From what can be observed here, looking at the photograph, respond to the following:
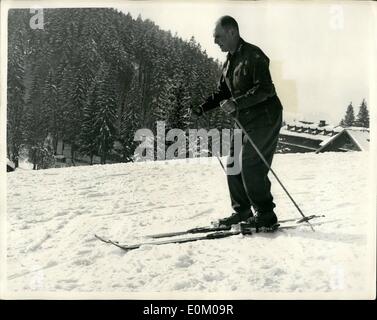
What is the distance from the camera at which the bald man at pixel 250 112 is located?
4422 millimetres

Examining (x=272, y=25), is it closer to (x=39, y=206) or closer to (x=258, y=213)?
(x=258, y=213)

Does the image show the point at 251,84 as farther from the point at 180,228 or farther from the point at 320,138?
the point at 180,228

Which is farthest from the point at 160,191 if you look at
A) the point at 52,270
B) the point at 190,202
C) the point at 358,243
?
the point at 358,243

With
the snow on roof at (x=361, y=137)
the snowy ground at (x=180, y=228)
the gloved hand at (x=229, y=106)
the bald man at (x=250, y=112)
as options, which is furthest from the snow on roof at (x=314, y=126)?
the gloved hand at (x=229, y=106)

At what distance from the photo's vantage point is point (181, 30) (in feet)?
16.7

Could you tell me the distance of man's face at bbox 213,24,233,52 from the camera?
468cm

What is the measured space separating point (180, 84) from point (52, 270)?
240 cm

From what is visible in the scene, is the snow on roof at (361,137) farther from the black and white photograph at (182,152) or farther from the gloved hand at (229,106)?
the gloved hand at (229,106)

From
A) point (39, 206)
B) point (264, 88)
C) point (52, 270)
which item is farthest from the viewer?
point (39, 206)

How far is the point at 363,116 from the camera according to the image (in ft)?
16.5

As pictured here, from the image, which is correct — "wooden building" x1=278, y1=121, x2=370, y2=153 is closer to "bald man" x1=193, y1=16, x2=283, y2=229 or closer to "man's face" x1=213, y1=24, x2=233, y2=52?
"bald man" x1=193, y1=16, x2=283, y2=229

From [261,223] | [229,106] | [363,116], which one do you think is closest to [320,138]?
[363,116]

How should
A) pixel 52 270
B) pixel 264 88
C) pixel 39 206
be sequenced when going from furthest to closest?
pixel 39 206, pixel 52 270, pixel 264 88

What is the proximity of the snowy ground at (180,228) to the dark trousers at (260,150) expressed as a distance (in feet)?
1.27
